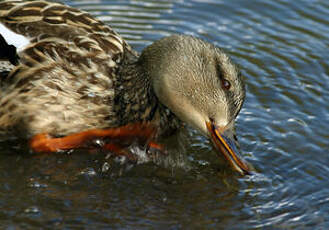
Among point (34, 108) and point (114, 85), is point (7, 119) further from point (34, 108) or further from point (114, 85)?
point (114, 85)

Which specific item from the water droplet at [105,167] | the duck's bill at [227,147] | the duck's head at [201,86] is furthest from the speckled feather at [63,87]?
the duck's bill at [227,147]

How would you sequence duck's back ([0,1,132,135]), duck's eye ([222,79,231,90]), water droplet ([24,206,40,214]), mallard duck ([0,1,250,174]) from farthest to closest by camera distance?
1. duck's back ([0,1,132,135])
2. mallard duck ([0,1,250,174])
3. duck's eye ([222,79,231,90])
4. water droplet ([24,206,40,214])

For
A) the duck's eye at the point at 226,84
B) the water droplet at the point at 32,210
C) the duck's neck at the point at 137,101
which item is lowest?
the water droplet at the point at 32,210

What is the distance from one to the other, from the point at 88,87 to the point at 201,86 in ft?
4.22

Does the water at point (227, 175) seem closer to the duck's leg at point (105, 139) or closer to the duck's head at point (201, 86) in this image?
the duck's leg at point (105, 139)

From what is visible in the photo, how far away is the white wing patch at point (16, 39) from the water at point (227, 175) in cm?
121

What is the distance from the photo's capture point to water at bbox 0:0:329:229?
6.51 m

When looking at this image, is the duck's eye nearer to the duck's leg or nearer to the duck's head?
the duck's head

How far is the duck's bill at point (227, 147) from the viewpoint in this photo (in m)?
6.86

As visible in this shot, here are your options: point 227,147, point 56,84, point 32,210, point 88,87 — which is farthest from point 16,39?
point 227,147

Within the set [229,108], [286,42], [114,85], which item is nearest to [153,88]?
[114,85]

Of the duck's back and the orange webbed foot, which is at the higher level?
the duck's back

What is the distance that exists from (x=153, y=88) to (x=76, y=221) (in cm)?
179

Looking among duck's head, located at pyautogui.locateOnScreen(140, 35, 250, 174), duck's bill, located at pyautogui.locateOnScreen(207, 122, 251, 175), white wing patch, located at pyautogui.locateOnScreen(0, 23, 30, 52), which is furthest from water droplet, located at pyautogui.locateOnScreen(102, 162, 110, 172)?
white wing patch, located at pyautogui.locateOnScreen(0, 23, 30, 52)
